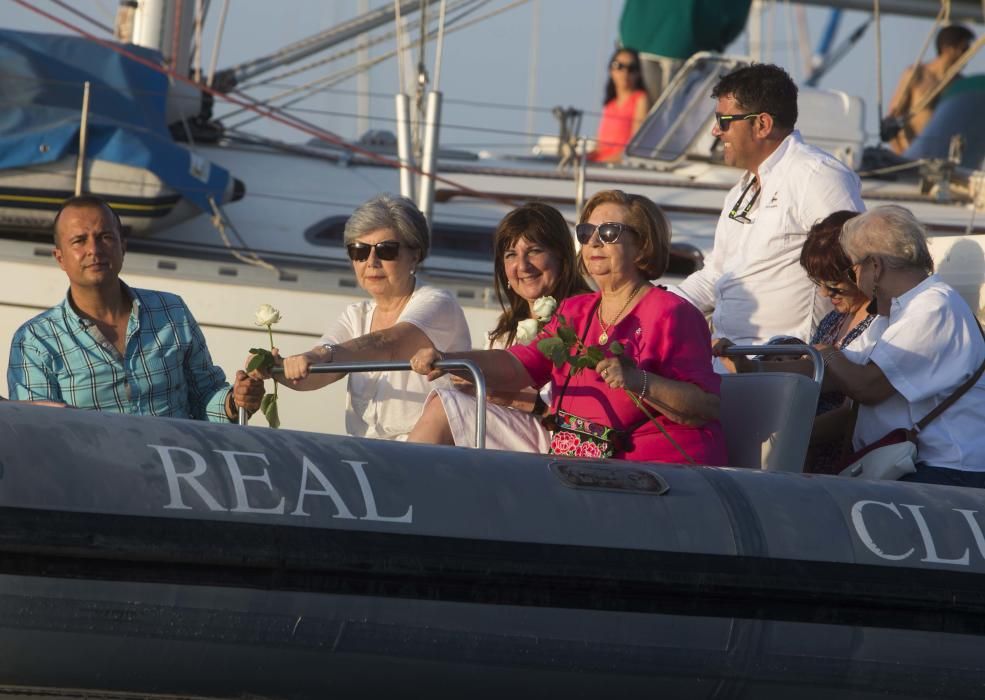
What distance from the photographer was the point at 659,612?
12.0ft

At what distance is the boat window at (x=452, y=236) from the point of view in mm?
7969

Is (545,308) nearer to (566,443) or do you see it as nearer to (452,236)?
(566,443)

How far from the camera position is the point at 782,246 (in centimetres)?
505

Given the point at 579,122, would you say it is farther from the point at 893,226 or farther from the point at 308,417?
the point at 893,226

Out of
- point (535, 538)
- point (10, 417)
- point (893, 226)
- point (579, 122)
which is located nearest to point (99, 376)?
point (10, 417)

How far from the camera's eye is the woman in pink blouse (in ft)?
13.1

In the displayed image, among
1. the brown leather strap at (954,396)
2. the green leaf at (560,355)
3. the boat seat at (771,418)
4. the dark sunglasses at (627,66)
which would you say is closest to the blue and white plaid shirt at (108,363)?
the green leaf at (560,355)

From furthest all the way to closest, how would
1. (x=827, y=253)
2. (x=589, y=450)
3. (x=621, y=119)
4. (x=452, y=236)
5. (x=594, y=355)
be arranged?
(x=621, y=119) → (x=452, y=236) → (x=827, y=253) → (x=589, y=450) → (x=594, y=355)

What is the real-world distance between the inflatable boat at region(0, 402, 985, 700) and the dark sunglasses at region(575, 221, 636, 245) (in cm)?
62

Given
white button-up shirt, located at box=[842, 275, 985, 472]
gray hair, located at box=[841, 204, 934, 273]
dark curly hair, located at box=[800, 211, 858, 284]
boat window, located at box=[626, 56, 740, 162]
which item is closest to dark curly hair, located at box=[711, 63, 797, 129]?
dark curly hair, located at box=[800, 211, 858, 284]

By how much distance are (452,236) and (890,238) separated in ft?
12.9

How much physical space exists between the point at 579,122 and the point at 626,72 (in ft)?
2.39

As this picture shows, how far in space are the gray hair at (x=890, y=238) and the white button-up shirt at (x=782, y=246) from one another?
1.88 feet

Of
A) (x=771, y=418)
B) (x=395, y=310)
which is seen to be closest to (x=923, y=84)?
(x=395, y=310)
